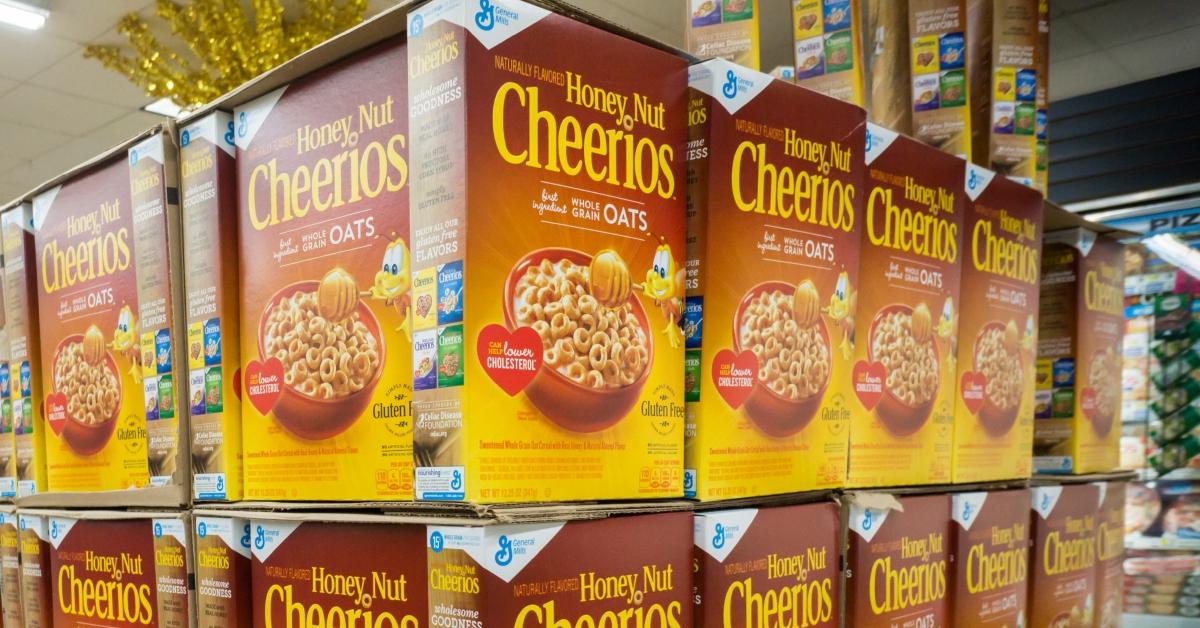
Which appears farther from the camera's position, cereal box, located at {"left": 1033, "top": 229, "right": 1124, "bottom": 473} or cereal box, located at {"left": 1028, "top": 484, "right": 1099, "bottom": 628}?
cereal box, located at {"left": 1033, "top": 229, "right": 1124, "bottom": 473}

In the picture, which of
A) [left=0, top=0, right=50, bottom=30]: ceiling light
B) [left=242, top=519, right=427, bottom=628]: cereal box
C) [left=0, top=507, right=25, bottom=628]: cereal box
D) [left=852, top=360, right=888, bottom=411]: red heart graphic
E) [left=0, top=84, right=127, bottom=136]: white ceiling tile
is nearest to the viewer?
[left=242, top=519, right=427, bottom=628]: cereal box

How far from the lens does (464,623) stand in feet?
3.24

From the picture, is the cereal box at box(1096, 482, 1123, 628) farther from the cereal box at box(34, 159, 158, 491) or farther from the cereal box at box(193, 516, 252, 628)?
the cereal box at box(34, 159, 158, 491)

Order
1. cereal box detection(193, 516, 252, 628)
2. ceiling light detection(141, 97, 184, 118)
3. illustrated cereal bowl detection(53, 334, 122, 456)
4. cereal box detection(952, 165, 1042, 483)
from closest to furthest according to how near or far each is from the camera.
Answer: cereal box detection(193, 516, 252, 628) → illustrated cereal bowl detection(53, 334, 122, 456) → cereal box detection(952, 165, 1042, 483) → ceiling light detection(141, 97, 184, 118)

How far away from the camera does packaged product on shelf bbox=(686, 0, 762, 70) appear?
1.44 meters

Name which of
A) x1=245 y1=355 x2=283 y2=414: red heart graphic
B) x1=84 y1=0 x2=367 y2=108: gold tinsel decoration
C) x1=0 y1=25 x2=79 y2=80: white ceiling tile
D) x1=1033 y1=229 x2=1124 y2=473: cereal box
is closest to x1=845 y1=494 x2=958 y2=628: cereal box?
x1=1033 y1=229 x2=1124 y2=473: cereal box

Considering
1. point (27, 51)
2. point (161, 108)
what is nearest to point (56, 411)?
point (27, 51)

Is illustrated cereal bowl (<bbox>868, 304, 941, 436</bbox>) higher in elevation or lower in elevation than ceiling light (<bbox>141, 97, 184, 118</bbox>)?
lower

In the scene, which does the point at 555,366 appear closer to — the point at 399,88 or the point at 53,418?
the point at 399,88

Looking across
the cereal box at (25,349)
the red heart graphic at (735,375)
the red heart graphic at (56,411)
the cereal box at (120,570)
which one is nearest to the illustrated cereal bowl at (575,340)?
the red heart graphic at (735,375)

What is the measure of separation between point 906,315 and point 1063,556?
72 centimetres

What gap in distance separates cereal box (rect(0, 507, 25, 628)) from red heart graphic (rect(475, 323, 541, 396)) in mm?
1274

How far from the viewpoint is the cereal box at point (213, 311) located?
4.41ft

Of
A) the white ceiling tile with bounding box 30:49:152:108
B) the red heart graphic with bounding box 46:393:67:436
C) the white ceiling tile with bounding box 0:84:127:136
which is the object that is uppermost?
the white ceiling tile with bounding box 30:49:152:108
